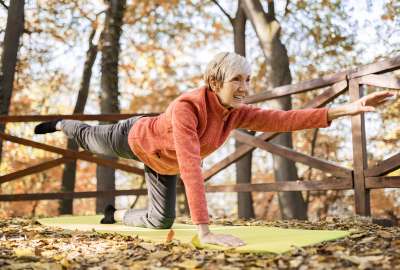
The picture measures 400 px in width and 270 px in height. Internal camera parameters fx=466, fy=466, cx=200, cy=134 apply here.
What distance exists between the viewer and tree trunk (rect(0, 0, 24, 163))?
6.45 metres

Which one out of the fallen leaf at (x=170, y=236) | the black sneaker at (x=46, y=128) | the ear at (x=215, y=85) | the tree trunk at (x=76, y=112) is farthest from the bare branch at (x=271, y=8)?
the fallen leaf at (x=170, y=236)

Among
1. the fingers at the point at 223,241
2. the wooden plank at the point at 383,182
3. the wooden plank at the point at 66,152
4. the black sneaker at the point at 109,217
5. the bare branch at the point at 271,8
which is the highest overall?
the bare branch at the point at 271,8

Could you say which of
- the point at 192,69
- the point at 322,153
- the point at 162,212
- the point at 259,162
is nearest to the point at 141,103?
the point at 192,69

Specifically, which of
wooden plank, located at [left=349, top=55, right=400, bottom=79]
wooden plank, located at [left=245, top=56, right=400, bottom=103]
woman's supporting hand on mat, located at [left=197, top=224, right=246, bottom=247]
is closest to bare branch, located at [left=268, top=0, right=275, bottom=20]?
wooden plank, located at [left=245, top=56, right=400, bottom=103]

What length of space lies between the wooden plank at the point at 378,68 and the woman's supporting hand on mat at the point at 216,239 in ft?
6.72

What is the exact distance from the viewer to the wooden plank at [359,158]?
3912mm

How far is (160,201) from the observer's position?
3.70 metres

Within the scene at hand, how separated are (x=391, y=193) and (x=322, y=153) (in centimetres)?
178

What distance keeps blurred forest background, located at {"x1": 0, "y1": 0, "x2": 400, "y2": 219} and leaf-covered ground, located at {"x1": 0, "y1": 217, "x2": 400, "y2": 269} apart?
10.7ft

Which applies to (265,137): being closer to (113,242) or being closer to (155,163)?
(155,163)

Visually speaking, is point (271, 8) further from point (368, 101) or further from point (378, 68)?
point (368, 101)

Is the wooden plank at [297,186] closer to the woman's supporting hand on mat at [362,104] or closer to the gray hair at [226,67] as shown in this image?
the woman's supporting hand on mat at [362,104]

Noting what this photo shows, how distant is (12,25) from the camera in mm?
6633

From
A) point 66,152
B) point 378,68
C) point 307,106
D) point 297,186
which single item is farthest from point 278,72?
point 66,152
